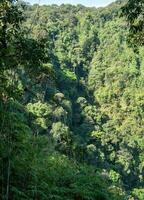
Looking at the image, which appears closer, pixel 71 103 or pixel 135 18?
pixel 135 18

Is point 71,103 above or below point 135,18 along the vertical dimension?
above

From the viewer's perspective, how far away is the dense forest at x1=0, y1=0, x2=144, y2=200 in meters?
12.5

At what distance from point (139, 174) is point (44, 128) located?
2282cm

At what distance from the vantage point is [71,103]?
301 ft

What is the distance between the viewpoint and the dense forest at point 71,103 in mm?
12539

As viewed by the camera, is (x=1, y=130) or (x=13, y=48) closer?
(x=13, y=48)

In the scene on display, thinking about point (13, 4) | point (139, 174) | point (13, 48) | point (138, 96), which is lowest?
point (13, 48)

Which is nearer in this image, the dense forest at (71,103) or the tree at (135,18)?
the tree at (135,18)

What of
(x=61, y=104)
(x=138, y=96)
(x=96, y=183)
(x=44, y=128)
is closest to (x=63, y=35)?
(x=138, y=96)

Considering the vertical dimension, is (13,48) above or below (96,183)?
above

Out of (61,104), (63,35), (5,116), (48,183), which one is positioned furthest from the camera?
(63,35)

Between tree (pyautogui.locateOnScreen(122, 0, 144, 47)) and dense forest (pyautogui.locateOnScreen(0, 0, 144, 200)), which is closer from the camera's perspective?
tree (pyautogui.locateOnScreen(122, 0, 144, 47))

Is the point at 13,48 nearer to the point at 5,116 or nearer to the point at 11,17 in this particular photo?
the point at 11,17

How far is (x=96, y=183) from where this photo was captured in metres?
15.5
